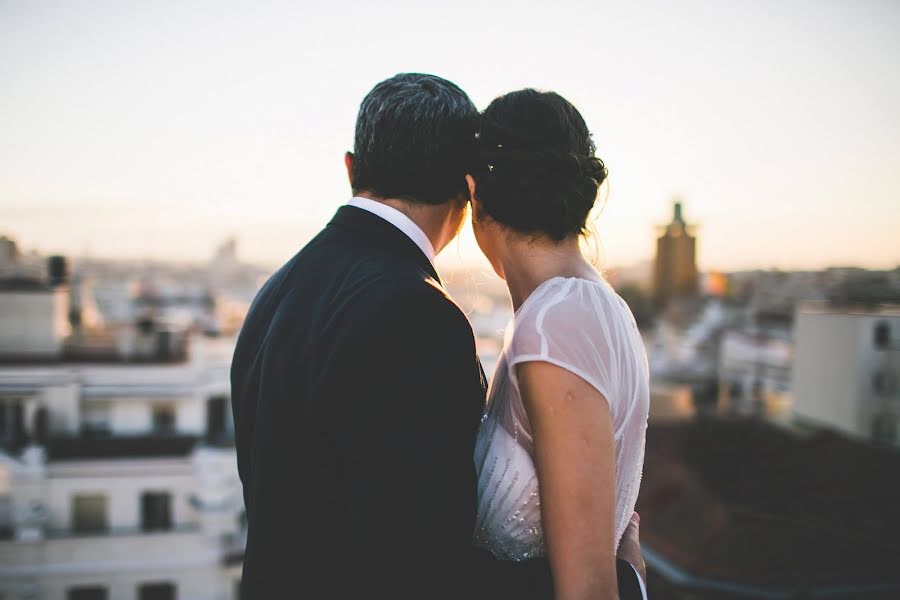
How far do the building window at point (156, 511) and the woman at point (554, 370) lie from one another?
10574mm

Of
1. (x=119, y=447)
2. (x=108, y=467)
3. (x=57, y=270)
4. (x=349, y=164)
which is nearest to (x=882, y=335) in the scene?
(x=119, y=447)

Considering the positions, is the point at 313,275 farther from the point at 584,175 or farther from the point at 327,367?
the point at 584,175

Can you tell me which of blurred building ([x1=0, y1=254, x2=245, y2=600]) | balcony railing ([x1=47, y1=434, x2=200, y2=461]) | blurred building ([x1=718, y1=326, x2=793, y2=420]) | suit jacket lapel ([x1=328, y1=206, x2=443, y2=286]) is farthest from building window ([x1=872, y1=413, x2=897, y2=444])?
suit jacket lapel ([x1=328, y1=206, x2=443, y2=286])

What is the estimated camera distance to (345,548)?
144 cm

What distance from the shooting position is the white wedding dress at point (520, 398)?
4.87ft

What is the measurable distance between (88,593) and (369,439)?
11.1 m

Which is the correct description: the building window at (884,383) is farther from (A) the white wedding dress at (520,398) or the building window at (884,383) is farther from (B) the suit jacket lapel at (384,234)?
(B) the suit jacket lapel at (384,234)

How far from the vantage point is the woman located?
1457 mm

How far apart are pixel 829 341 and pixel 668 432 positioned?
5.95 meters

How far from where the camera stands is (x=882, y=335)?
56.1 ft

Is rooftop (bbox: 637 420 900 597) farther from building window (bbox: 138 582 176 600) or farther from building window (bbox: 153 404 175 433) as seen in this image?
building window (bbox: 153 404 175 433)

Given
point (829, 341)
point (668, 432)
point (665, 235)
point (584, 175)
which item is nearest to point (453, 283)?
point (584, 175)

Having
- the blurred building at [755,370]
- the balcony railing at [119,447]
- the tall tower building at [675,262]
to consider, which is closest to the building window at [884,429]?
the blurred building at [755,370]

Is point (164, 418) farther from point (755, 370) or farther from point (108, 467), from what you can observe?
point (755, 370)
